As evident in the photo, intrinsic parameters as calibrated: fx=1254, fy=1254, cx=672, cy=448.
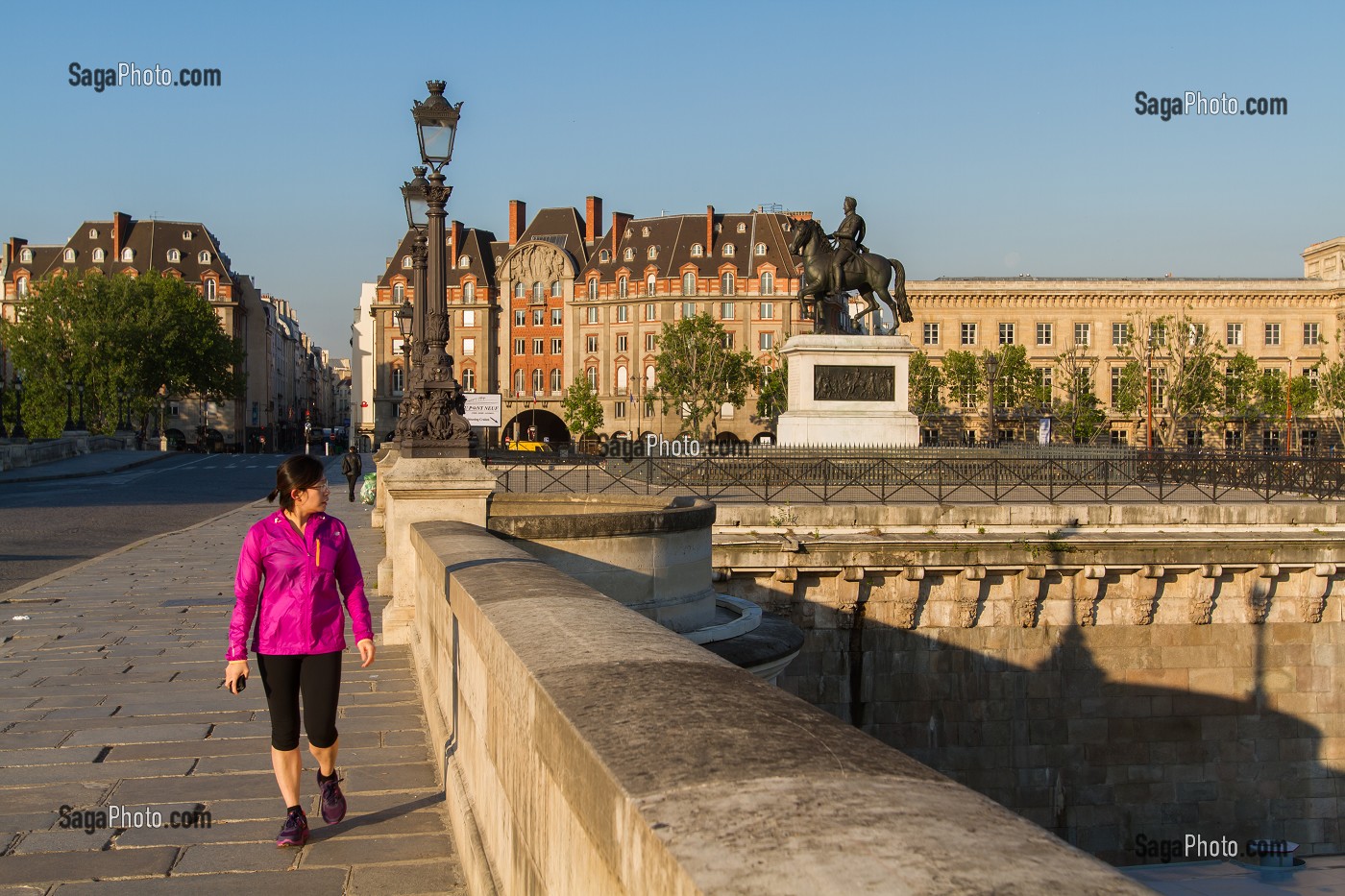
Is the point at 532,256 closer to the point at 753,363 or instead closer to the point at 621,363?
the point at 621,363

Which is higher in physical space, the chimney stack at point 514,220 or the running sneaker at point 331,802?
the chimney stack at point 514,220

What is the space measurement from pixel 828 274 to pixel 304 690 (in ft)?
87.0

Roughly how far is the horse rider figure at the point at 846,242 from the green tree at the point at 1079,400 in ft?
168

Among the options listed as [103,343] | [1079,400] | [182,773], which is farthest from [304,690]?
[103,343]

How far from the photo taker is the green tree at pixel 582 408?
3526 inches

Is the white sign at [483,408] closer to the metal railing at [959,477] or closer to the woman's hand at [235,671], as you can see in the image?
the metal railing at [959,477]

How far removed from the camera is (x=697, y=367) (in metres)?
83.3

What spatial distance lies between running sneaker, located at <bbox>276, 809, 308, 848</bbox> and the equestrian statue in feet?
85.4

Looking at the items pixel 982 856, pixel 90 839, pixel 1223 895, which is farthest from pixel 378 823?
pixel 1223 895

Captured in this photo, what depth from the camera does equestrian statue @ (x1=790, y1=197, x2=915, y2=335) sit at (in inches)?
1207

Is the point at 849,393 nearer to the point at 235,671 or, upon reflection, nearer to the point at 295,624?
the point at 295,624

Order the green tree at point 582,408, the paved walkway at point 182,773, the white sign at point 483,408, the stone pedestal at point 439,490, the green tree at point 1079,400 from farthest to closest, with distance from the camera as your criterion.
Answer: the green tree at point 582,408 → the green tree at point 1079,400 → the white sign at point 483,408 → the stone pedestal at point 439,490 → the paved walkway at point 182,773

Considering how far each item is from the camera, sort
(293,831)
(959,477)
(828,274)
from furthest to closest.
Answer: (828,274)
(959,477)
(293,831)

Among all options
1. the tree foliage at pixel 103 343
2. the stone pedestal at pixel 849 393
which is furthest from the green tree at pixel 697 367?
the stone pedestal at pixel 849 393
